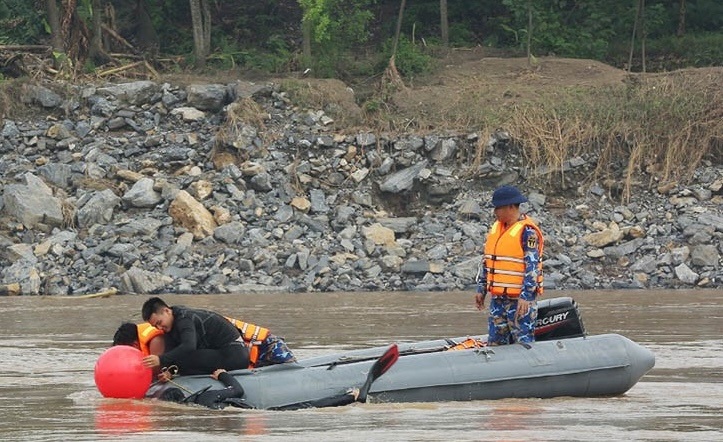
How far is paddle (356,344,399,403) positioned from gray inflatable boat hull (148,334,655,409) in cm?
5

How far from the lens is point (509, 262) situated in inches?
443

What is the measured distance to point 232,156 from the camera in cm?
2616

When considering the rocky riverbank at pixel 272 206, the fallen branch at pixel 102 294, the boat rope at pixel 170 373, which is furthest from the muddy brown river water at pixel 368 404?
the rocky riverbank at pixel 272 206

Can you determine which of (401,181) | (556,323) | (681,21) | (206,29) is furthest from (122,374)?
(681,21)

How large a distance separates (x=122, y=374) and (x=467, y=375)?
258cm

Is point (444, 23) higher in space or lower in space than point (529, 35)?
higher

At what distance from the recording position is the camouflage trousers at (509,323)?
1132 centimetres

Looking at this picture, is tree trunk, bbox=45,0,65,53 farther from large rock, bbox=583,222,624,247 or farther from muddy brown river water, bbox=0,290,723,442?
large rock, bbox=583,222,624,247

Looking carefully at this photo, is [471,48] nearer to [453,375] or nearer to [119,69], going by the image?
[119,69]

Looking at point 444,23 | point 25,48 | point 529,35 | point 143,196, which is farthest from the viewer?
point 444,23

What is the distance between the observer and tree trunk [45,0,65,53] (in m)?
29.6

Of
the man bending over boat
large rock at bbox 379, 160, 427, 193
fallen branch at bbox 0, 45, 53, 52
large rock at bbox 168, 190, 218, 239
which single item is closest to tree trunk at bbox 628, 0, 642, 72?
large rock at bbox 379, 160, 427, 193

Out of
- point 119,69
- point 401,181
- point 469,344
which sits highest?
point 469,344

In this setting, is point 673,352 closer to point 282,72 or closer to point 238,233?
point 238,233
